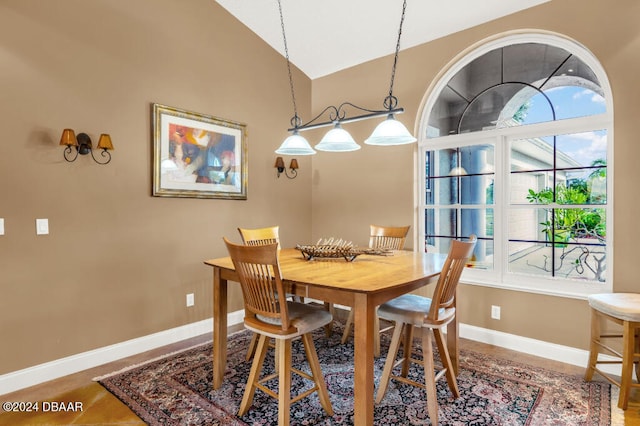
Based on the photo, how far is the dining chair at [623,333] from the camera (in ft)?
7.05

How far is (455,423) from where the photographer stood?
2.03 meters

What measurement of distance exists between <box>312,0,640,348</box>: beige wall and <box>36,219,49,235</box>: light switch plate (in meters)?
2.81

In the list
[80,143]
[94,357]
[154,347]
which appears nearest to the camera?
[80,143]

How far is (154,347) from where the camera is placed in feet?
10.3

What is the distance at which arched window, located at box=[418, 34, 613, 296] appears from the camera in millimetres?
2857

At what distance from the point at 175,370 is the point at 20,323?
106 centimetres

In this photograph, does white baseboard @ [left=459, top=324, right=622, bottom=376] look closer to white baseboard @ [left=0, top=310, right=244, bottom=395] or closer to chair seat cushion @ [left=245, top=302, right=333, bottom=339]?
chair seat cushion @ [left=245, top=302, right=333, bottom=339]

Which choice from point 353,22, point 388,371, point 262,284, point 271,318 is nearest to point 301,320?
point 271,318

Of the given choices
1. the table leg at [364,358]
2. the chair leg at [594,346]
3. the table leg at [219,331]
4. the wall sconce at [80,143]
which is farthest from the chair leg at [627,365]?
the wall sconce at [80,143]

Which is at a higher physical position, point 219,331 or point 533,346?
point 219,331

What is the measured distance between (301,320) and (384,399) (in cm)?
80

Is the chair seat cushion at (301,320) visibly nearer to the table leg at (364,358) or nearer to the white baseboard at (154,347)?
the table leg at (364,358)

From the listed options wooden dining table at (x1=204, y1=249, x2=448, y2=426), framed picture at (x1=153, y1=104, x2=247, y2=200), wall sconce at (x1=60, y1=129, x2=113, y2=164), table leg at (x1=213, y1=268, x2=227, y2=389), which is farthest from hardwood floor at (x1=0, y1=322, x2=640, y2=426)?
wall sconce at (x1=60, y1=129, x2=113, y2=164)

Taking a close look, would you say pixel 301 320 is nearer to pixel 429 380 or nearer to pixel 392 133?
pixel 429 380
